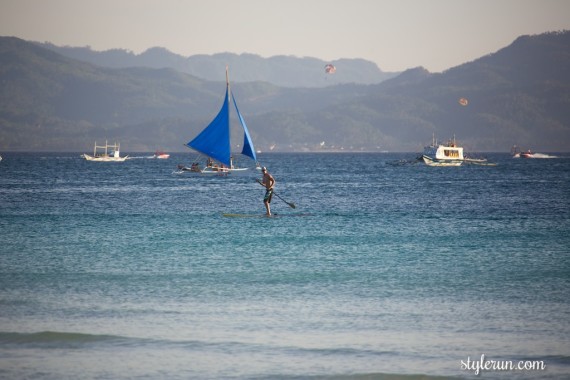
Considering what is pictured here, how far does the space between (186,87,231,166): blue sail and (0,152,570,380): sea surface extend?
1642 inches

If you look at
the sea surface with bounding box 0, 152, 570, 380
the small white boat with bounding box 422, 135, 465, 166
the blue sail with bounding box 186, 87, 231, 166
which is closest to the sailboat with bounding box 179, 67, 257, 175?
the blue sail with bounding box 186, 87, 231, 166

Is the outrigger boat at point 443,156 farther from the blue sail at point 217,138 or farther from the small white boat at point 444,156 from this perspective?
the blue sail at point 217,138

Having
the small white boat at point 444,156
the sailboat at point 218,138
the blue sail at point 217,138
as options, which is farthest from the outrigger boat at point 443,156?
the blue sail at point 217,138

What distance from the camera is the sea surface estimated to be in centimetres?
1700

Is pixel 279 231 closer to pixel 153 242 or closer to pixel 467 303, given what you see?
pixel 153 242

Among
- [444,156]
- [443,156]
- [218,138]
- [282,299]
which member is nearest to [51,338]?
[282,299]

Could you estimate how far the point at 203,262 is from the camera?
29.6m

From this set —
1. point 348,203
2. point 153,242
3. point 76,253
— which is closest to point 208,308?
point 76,253

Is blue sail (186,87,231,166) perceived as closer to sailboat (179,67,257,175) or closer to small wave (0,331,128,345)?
sailboat (179,67,257,175)

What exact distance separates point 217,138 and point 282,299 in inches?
2622

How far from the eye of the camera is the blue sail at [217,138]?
8625 centimetres

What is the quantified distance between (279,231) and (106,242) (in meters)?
8.23

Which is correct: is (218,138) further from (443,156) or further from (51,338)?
(443,156)

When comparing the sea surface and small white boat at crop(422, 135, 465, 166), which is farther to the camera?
small white boat at crop(422, 135, 465, 166)
